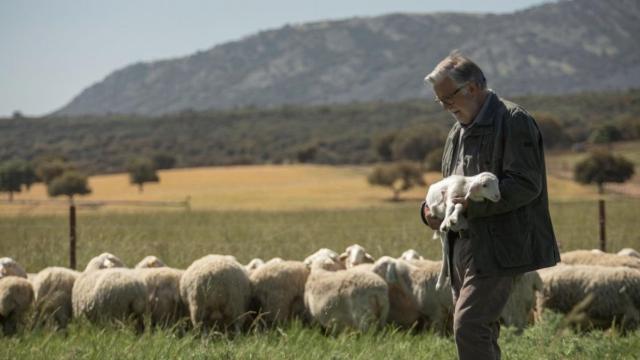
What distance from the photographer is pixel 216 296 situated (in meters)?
9.27

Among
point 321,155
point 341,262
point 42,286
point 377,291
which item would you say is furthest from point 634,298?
point 321,155

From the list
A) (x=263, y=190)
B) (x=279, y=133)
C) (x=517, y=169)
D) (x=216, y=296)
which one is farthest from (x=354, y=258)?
(x=279, y=133)

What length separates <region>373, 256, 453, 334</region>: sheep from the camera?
31.2 feet

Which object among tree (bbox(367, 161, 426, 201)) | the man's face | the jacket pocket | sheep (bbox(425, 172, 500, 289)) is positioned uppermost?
the man's face

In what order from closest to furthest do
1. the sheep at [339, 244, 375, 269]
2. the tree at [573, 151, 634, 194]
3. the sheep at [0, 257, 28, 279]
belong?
the sheep at [0, 257, 28, 279]
the sheep at [339, 244, 375, 269]
the tree at [573, 151, 634, 194]

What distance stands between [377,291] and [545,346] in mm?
2534

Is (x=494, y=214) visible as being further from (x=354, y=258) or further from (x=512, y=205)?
(x=354, y=258)

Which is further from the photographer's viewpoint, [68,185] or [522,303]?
[68,185]

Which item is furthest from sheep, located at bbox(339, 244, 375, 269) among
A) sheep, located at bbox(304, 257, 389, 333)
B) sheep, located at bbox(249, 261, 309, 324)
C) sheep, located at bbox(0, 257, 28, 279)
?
A: sheep, located at bbox(0, 257, 28, 279)

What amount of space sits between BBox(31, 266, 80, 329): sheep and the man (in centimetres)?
591

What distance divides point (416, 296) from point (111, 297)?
3.35m

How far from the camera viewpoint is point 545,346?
22.9 ft

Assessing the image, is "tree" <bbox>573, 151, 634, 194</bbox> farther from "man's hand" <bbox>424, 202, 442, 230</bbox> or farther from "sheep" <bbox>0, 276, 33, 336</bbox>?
"man's hand" <bbox>424, 202, 442, 230</bbox>

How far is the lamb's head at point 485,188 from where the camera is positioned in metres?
4.74
